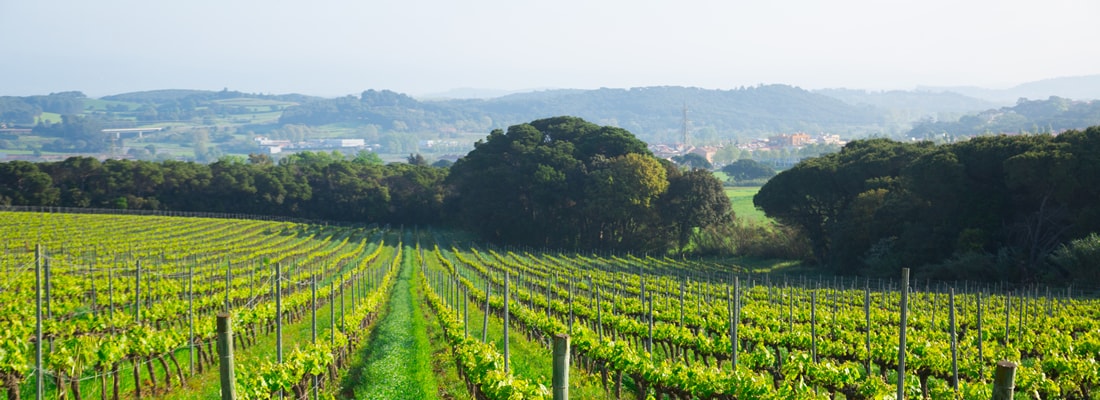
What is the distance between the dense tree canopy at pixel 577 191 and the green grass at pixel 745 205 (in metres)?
12.0

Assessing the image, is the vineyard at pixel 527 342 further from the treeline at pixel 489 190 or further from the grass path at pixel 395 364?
the treeline at pixel 489 190

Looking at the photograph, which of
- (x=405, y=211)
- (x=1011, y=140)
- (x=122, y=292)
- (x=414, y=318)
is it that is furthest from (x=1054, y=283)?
(x=405, y=211)

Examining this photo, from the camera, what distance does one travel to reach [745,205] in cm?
9250

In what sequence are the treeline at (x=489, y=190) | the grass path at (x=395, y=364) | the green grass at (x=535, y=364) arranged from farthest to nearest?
the treeline at (x=489, y=190) → the green grass at (x=535, y=364) → the grass path at (x=395, y=364)

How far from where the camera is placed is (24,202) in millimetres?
65438

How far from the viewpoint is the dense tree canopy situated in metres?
57.0

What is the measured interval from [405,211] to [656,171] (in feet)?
107

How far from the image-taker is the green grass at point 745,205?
260 feet

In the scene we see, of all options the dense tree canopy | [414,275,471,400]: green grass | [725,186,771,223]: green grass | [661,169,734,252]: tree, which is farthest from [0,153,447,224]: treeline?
[414,275,471,400]: green grass

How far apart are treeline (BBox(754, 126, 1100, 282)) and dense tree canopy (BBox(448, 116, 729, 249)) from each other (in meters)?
13.3

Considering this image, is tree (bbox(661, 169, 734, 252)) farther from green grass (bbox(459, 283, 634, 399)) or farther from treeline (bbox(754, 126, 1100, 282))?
green grass (bbox(459, 283, 634, 399))

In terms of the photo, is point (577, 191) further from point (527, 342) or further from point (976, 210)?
point (527, 342)

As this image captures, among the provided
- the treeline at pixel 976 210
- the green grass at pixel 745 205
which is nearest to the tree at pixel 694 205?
the treeline at pixel 976 210

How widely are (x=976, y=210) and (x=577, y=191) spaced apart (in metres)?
29.6
